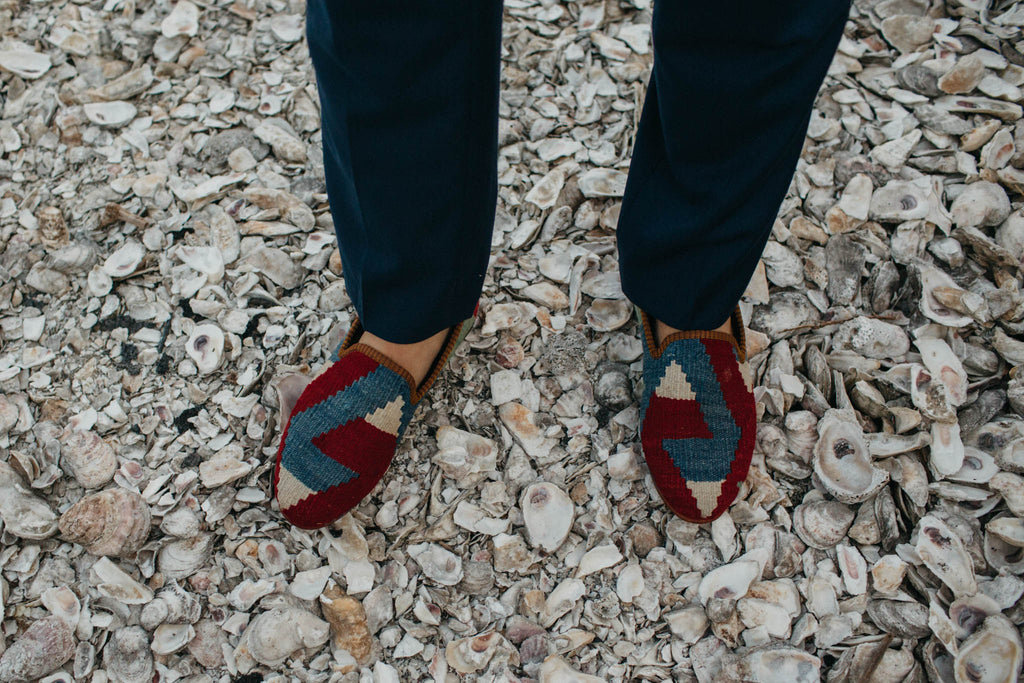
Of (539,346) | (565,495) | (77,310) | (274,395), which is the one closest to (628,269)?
(539,346)

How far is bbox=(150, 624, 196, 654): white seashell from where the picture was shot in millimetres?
1003

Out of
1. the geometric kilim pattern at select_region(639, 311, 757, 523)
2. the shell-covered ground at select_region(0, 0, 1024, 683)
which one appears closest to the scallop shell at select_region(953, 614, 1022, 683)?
the shell-covered ground at select_region(0, 0, 1024, 683)

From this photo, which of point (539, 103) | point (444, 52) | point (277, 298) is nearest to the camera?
point (444, 52)

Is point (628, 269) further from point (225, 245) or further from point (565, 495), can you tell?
point (225, 245)

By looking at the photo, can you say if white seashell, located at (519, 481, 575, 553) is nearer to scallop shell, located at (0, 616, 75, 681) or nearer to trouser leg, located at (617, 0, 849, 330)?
trouser leg, located at (617, 0, 849, 330)

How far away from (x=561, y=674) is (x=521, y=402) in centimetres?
44

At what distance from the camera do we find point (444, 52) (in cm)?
71

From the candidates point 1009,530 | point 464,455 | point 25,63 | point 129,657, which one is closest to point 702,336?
point 464,455

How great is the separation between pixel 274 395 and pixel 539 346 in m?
0.48

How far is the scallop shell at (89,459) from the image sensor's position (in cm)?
112

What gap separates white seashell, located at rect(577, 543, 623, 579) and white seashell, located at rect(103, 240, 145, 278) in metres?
0.99

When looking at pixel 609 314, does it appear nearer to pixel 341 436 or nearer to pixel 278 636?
pixel 341 436

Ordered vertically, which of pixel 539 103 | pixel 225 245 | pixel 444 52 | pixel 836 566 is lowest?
pixel 836 566

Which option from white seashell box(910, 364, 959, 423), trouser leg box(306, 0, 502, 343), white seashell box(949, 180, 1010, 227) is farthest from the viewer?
white seashell box(949, 180, 1010, 227)
